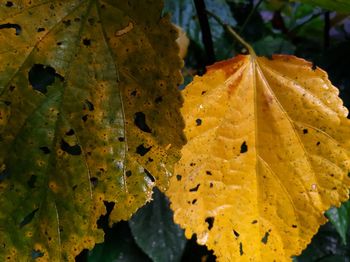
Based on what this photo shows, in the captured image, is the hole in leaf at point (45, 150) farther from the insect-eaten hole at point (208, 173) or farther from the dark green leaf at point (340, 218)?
the dark green leaf at point (340, 218)

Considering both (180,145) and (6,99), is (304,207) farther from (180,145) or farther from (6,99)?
(6,99)

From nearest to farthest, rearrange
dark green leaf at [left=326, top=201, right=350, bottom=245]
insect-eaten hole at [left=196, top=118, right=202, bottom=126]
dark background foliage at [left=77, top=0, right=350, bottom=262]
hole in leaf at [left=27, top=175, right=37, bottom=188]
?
1. hole in leaf at [left=27, top=175, right=37, bottom=188]
2. insect-eaten hole at [left=196, top=118, right=202, bottom=126]
3. dark green leaf at [left=326, top=201, right=350, bottom=245]
4. dark background foliage at [left=77, top=0, right=350, bottom=262]

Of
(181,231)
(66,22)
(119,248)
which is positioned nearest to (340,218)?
(181,231)

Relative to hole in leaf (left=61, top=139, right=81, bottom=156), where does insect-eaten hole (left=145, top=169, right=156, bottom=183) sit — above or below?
below

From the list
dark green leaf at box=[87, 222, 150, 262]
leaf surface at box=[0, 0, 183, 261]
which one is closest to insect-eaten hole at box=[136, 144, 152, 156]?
leaf surface at box=[0, 0, 183, 261]

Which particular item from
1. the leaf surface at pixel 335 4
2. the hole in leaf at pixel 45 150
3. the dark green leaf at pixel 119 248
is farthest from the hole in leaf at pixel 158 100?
the dark green leaf at pixel 119 248

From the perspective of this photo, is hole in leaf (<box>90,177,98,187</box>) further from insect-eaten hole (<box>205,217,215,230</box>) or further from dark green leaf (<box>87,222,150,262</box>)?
dark green leaf (<box>87,222,150,262</box>)

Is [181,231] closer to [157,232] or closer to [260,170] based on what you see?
[157,232]
